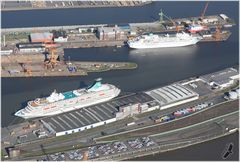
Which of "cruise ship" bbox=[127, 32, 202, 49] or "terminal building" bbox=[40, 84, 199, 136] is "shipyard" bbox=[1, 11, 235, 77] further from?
"terminal building" bbox=[40, 84, 199, 136]

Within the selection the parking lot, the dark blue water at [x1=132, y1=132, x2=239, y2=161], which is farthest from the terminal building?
the dark blue water at [x1=132, y1=132, x2=239, y2=161]

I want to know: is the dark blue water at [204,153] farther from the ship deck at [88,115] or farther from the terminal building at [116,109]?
the ship deck at [88,115]

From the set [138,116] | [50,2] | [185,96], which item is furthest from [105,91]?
[50,2]

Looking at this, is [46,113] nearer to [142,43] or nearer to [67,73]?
[67,73]

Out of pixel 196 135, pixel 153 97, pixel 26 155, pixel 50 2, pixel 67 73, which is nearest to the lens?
pixel 26 155

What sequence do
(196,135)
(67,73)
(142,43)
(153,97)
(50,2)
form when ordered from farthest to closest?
(50,2) → (142,43) → (67,73) → (153,97) → (196,135)

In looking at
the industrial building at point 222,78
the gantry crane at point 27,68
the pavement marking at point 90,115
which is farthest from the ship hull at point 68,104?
the industrial building at point 222,78
